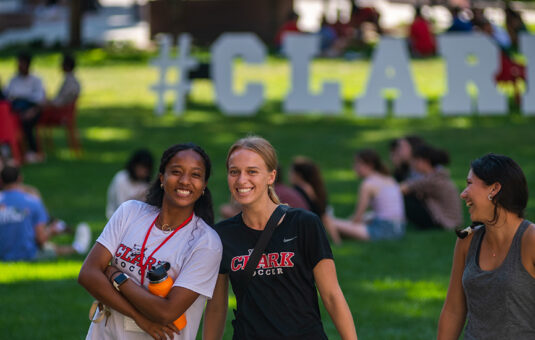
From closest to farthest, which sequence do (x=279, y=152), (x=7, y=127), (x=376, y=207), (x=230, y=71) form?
(x=376, y=207)
(x=7, y=127)
(x=279, y=152)
(x=230, y=71)

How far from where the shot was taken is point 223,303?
454 cm

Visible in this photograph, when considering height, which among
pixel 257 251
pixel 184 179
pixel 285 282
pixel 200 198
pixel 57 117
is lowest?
pixel 57 117

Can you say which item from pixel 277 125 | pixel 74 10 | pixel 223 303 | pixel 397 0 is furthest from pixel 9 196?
pixel 397 0

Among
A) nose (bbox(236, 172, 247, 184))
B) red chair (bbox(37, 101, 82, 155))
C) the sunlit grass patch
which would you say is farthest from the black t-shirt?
red chair (bbox(37, 101, 82, 155))

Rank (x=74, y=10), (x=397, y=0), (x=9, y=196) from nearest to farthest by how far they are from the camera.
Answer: (x=9, y=196) → (x=74, y=10) → (x=397, y=0)

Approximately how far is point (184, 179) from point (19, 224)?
19.9 ft

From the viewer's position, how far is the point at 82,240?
11086 millimetres

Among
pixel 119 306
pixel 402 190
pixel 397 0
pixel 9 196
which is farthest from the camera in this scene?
pixel 397 0

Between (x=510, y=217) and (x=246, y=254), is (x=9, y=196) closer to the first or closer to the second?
(x=246, y=254)

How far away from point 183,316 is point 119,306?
30 cm

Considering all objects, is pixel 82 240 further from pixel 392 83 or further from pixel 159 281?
pixel 392 83

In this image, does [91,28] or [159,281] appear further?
[91,28]

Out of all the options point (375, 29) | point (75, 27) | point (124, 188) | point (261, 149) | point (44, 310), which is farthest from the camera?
point (375, 29)

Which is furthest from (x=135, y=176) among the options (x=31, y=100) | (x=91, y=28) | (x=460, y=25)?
(x=91, y=28)
